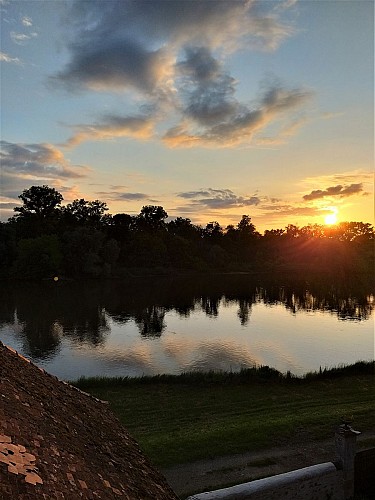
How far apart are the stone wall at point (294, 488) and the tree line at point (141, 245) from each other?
257ft

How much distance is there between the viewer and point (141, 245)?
365 ft

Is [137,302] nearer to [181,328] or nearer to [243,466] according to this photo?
[181,328]

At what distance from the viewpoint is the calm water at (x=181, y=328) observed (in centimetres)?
3316

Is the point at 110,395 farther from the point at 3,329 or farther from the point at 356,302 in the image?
the point at 356,302

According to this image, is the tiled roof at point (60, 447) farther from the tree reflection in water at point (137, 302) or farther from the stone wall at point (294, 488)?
the tree reflection in water at point (137, 302)

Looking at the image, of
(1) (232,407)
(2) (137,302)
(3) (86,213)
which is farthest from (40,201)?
(1) (232,407)

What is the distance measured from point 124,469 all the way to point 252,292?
73423mm

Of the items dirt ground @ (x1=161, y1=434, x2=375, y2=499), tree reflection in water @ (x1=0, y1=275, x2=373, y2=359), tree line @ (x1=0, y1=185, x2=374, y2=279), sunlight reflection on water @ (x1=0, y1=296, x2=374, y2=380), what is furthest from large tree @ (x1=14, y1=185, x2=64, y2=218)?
dirt ground @ (x1=161, y1=434, x2=375, y2=499)

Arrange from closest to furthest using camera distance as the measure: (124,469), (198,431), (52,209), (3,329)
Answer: (124,469) < (198,431) < (3,329) < (52,209)

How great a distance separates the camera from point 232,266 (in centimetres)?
12988

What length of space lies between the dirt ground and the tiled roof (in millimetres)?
4257

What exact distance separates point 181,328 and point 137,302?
1883 cm

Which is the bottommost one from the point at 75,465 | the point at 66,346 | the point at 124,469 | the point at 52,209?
the point at 66,346

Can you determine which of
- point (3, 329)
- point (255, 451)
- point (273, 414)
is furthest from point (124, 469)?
point (3, 329)
